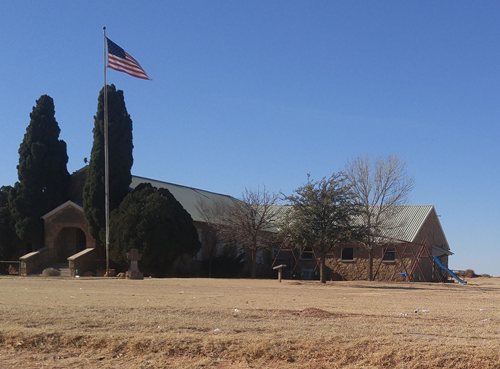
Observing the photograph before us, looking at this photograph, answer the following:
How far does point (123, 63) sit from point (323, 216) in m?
14.7

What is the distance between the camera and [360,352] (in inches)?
385

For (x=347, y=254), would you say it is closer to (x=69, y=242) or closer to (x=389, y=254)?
(x=389, y=254)

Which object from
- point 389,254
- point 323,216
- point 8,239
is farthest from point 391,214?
point 8,239

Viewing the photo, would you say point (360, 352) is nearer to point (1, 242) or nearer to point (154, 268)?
point (154, 268)

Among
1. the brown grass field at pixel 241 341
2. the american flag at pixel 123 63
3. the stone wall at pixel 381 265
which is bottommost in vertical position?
the brown grass field at pixel 241 341

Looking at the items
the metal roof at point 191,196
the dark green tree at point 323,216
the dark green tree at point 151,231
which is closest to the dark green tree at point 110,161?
the dark green tree at point 151,231

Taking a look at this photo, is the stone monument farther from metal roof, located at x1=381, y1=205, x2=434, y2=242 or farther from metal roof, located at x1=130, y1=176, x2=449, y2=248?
metal roof, located at x1=381, y1=205, x2=434, y2=242

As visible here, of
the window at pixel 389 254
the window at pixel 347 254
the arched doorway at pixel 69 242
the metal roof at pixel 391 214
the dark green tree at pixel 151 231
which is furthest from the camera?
the window at pixel 347 254

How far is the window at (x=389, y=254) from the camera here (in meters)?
50.9

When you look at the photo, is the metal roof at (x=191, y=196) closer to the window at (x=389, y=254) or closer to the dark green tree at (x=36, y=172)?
the dark green tree at (x=36, y=172)

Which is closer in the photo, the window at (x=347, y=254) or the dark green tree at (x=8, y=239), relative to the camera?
the dark green tree at (x=8, y=239)

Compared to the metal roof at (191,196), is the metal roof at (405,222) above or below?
below

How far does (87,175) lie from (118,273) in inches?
341

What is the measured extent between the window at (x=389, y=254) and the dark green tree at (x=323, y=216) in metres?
15.8
